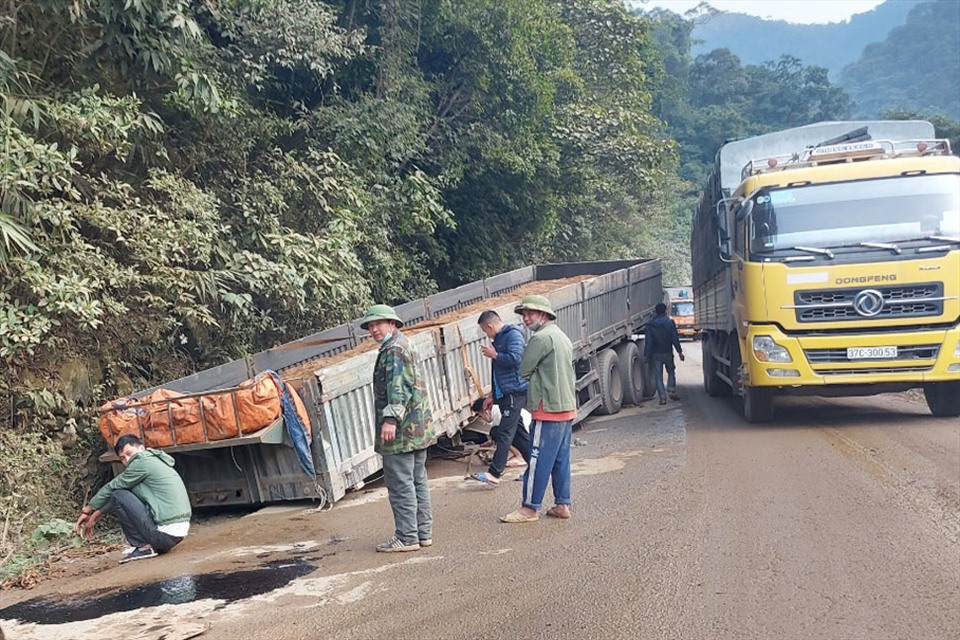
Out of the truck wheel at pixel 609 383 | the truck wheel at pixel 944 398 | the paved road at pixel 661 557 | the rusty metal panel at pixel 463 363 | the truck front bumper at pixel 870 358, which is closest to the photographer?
the paved road at pixel 661 557

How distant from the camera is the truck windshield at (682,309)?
33031 mm

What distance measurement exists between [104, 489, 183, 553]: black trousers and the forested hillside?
74388 mm

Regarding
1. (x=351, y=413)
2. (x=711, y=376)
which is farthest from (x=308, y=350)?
(x=711, y=376)

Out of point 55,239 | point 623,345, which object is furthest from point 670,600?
point 623,345

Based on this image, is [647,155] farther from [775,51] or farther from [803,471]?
[775,51]

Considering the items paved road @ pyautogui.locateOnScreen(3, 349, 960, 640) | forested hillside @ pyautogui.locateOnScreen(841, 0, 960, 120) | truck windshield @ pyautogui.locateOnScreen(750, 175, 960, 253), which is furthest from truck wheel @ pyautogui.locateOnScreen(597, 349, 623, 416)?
forested hillside @ pyautogui.locateOnScreen(841, 0, 960, 120)

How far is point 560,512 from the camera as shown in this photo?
247 inches

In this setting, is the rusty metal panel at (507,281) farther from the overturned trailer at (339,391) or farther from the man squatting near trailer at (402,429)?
the man squatting near trailer at (402,429)

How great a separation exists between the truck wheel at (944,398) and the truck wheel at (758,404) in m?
1.64

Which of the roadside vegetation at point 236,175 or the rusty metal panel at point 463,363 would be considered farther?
the rusty metal panel at point 463,363

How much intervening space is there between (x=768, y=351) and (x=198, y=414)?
5.82 m

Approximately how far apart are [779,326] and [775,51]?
17737 cm

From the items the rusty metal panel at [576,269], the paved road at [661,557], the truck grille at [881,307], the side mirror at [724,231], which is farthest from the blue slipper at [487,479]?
the rusty metal panel at [576,269]

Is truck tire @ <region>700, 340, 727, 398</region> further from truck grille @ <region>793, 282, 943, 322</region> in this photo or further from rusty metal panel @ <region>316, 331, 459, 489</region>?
rusty metal panel @ <region>316, 331, 459, 489</region>
